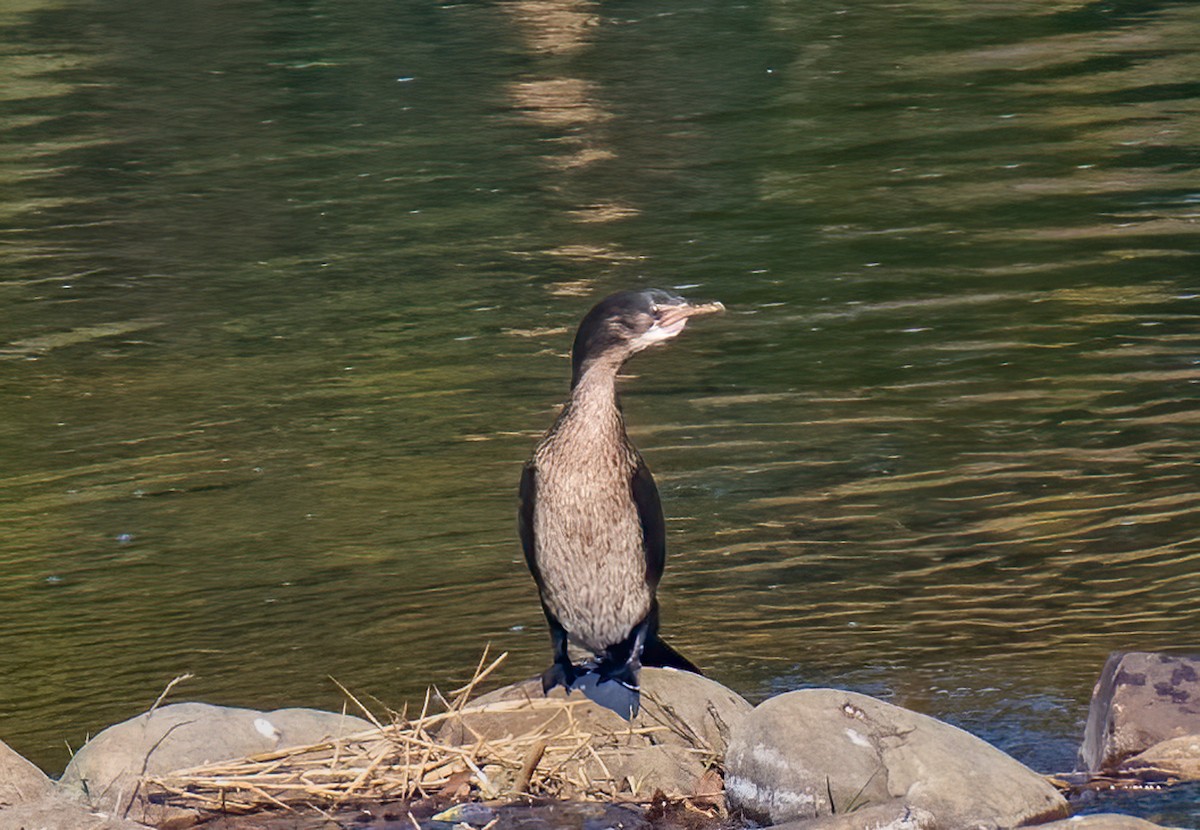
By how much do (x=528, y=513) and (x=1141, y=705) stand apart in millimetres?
1676

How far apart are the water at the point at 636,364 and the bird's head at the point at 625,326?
1259mm

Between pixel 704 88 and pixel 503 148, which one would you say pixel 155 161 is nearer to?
pixel 503 148

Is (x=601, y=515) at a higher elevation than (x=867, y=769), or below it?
higher

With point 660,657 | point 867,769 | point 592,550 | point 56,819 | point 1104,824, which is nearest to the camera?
point 1104,824

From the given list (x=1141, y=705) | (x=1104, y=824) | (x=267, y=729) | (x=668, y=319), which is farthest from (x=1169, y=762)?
(x=267, y=729)

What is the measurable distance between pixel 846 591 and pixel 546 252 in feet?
18.7

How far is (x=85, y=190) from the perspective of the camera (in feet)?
50.4

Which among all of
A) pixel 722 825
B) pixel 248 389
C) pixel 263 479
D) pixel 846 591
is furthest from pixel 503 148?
pixel 722 825

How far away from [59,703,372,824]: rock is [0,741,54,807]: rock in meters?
0.16

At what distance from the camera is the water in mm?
6973

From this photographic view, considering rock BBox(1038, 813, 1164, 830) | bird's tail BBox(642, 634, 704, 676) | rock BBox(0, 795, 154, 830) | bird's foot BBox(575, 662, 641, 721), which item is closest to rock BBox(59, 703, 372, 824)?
rock BBox(0, 795, 154, 830)

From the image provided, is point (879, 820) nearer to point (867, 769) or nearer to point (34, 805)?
point (867, 769)

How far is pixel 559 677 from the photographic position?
584 cm

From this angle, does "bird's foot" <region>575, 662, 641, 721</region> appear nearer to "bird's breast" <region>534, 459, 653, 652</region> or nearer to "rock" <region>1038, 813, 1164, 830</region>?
"bird's breast" <region>534, 459, 653, 652</region>
